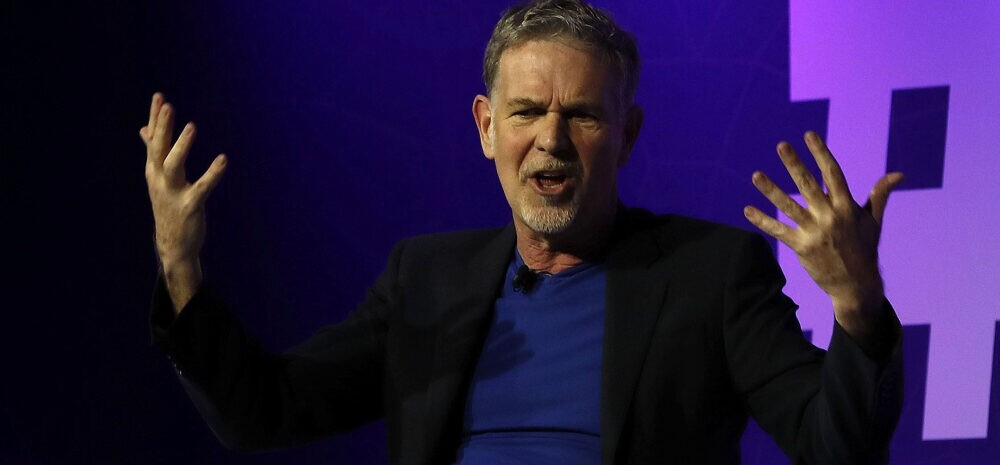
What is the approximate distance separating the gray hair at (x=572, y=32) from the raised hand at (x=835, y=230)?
59 centimetres

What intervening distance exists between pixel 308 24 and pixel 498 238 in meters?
0.91

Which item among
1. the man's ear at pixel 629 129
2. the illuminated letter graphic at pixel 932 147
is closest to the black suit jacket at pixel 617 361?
the man's ear at pixel 629 129

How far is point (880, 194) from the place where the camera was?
156cm

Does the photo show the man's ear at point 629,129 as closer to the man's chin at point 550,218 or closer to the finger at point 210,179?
the man's chin at point 550,218

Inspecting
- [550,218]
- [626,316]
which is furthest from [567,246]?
[626,316]

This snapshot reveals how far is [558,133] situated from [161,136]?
0.63m

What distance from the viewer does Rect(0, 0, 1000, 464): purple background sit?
8.90 ft

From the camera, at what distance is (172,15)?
290 centimetres

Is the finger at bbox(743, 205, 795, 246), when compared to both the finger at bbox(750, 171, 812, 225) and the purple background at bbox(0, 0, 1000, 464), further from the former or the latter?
the purple background at bbox(0, 0, 1000, 464)

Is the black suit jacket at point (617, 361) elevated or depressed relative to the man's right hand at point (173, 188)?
depressed

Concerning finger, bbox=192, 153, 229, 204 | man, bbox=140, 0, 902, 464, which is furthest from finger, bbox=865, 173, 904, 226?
finger, bbox=192, 153, 229, 204

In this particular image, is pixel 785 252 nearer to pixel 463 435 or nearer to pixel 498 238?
pixel 498 238

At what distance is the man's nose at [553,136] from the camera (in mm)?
2014

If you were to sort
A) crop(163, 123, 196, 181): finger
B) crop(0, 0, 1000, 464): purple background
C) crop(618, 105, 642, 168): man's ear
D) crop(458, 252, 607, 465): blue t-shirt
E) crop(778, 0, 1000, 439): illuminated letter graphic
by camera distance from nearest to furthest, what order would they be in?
crop(163, 123, 196, 181): finger → crop(458, 252, 607, 465): blue t-shirt → crop(618, 105, 642, 168): man's ear → crop(778, 0, 1000, 439): illuminated letter graphic → crop(0, 0, 1000, 464): purple background
